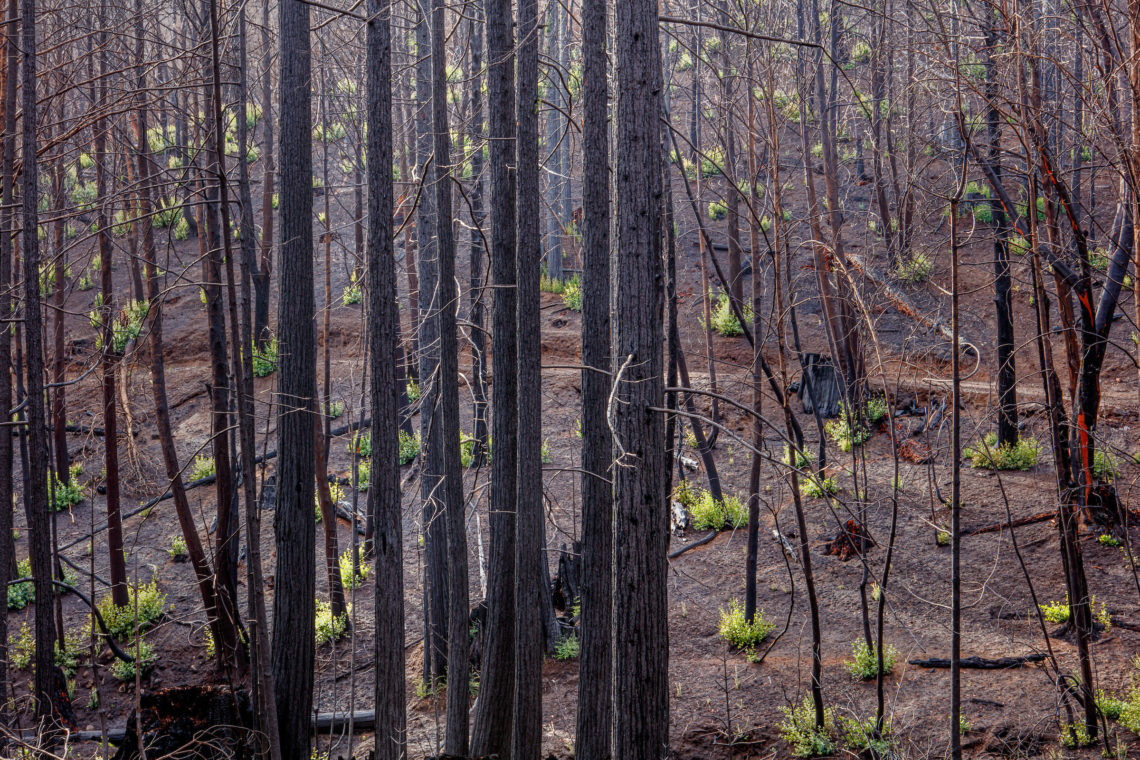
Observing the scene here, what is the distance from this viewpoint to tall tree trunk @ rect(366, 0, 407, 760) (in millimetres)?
7754

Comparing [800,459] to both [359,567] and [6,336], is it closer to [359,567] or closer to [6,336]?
[359,567]

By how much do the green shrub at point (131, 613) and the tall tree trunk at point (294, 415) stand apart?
5.72 m

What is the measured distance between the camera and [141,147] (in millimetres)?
12531

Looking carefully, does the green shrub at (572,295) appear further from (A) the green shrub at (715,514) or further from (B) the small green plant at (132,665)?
(B) the small green plant at (132,665)

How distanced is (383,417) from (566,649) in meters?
5.88

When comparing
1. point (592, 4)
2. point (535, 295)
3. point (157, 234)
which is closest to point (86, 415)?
point (157, 234)

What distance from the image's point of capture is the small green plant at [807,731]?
8.48m

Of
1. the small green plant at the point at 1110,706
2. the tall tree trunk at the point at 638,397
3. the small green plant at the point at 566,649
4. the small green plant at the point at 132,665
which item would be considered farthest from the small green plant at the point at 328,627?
the small green plant at the point at 1110,706

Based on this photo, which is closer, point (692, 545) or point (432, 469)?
point (432, 469)

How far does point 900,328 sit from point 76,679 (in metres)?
17.4

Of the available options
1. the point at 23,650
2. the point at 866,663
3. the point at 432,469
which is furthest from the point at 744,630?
the point at 23,650

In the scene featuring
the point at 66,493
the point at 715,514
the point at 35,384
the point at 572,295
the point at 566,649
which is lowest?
the point at 566,649

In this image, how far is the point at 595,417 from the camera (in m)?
7.59

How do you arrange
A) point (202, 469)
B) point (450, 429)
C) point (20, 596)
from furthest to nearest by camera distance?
point (202, 469), point (20, 596), point (450, 429)
